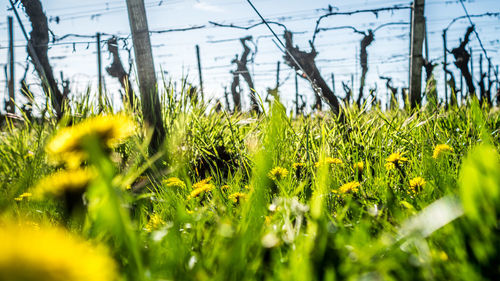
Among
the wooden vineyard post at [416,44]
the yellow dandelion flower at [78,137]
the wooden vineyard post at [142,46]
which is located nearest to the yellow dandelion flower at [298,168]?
the yellow dandelion flower at [78,137]

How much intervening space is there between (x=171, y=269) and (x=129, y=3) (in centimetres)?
267

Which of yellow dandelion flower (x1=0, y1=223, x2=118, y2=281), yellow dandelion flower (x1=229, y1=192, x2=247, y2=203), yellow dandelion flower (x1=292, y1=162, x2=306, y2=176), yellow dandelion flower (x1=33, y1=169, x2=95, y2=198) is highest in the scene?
yellow dandelion flower (x1=0, y1=223, x2=118, y2=281)

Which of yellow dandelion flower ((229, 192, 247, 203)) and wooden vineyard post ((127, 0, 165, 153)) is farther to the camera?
wooden vineyard post ((127, 0, 165, 153))

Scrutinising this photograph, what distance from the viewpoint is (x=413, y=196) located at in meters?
1.08

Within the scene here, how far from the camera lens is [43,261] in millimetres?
225

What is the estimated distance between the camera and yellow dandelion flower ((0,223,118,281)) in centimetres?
22

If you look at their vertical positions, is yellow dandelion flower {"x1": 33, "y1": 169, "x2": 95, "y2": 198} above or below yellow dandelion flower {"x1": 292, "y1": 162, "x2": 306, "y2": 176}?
above

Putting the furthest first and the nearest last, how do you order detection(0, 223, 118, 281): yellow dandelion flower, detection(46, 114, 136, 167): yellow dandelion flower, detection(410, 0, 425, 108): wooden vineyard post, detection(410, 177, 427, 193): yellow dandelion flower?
detection(410, 0, 425, 108): wooden vineyard post
detection(410, 177, 427, 193): yellow dandelion flower
detection(46, 114, 136, 167): yellow dandelion flower
detection(0, 223, 118, 281): yellow dandelion flower

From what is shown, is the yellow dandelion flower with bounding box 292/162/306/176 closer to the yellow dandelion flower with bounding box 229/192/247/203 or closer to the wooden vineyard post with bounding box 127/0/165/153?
the yellow dandelion flower with bounding box 229/192/247/203

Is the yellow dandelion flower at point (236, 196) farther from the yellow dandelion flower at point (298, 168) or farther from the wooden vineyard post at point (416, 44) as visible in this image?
the wooden vineyard post at point (416, 44)

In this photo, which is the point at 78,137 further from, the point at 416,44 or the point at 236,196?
the point at 416,44

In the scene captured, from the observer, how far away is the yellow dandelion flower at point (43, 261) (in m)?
0.22

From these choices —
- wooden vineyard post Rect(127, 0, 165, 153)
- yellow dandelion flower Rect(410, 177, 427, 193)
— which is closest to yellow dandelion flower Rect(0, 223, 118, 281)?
yellow dandelion flower Rect(410, 177, 427, 193)

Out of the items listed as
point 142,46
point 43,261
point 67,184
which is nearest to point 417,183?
point 67,184
